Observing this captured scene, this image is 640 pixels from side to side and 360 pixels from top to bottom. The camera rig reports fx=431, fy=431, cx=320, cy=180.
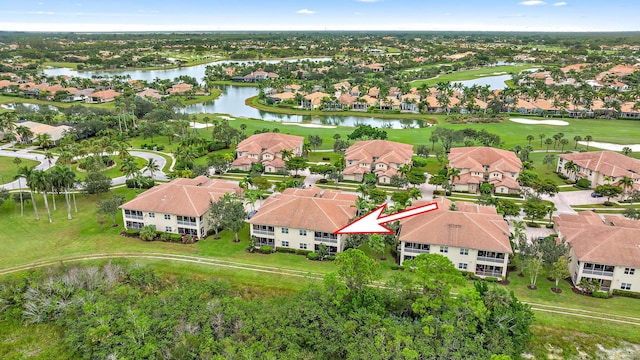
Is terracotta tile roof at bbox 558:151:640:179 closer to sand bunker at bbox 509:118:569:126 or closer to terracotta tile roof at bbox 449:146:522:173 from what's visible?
terracotta tile roof at bbox 449:146:522:173

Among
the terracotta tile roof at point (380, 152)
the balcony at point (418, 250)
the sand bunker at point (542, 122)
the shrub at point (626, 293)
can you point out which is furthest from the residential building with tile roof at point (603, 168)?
the sand bunker at point (542, 122)

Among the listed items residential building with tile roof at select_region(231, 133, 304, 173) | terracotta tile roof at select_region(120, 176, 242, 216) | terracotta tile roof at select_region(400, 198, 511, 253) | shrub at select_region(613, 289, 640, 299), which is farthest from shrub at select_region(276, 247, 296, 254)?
shrub at select_region(613, 289, 640, 299)

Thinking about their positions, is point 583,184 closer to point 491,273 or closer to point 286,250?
point 491,273

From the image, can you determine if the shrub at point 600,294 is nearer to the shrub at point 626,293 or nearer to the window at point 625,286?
the shrub at point 626,293

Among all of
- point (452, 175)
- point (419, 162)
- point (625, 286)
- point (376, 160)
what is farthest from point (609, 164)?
point (376, 160)

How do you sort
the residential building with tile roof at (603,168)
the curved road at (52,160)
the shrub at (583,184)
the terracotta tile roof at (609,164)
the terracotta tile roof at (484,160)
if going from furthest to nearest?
the terracotta tile roof at (484,160), the curved road at (52,160), the shrub at (583,184), the terracotta tile roof at (609,164), the residential building with tile roof at (603,168)

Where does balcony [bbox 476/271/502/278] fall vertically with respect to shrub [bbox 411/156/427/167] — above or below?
below
